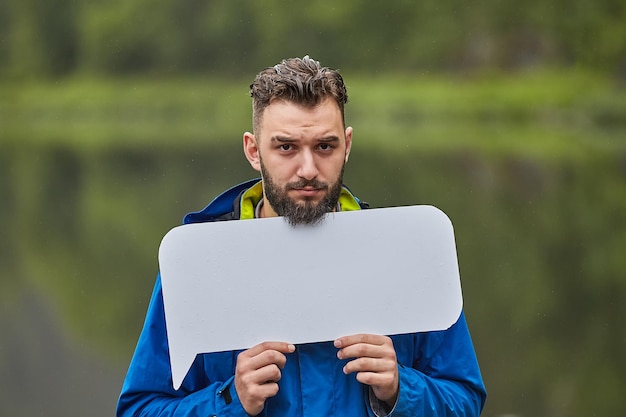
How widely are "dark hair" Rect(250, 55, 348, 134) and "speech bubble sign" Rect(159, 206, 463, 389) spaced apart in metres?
0.27

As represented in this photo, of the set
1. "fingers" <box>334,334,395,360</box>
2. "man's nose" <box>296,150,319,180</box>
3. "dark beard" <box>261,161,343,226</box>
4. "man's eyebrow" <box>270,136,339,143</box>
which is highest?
"man's eyebrow" <box>270,136,339,143</box>

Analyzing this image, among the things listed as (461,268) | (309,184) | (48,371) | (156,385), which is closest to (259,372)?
(156,385)

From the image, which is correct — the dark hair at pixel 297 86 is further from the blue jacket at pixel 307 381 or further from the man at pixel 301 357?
the blue jacket at pixel 307 381

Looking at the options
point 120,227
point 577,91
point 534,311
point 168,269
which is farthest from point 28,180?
point 577,91

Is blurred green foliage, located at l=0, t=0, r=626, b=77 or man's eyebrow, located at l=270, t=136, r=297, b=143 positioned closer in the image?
man's eyebrow, located at l=270, t=136, r=297, b=143

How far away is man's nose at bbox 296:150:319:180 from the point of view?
251 cm

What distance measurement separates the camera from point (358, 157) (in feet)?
115

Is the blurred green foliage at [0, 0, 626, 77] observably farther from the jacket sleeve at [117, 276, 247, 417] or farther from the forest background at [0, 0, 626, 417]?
the jacket sleeve at [117, 276, 247, 417]

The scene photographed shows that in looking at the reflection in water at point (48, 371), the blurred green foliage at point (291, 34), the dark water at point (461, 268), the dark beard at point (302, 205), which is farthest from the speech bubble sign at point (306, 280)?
the blurred green foliage at point (291, 34)

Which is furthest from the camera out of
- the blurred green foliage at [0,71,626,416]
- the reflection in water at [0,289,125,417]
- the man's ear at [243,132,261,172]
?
Result: the blurred green foliage at [0,71,626,416]

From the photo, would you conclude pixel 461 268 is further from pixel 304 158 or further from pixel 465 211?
pixel 304 158

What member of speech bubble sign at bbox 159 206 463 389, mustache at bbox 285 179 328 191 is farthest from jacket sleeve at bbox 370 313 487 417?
mustache at bbox 285 179 328 191

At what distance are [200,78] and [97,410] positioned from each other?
74.6m

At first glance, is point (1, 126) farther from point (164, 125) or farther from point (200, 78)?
point (200, 78)
